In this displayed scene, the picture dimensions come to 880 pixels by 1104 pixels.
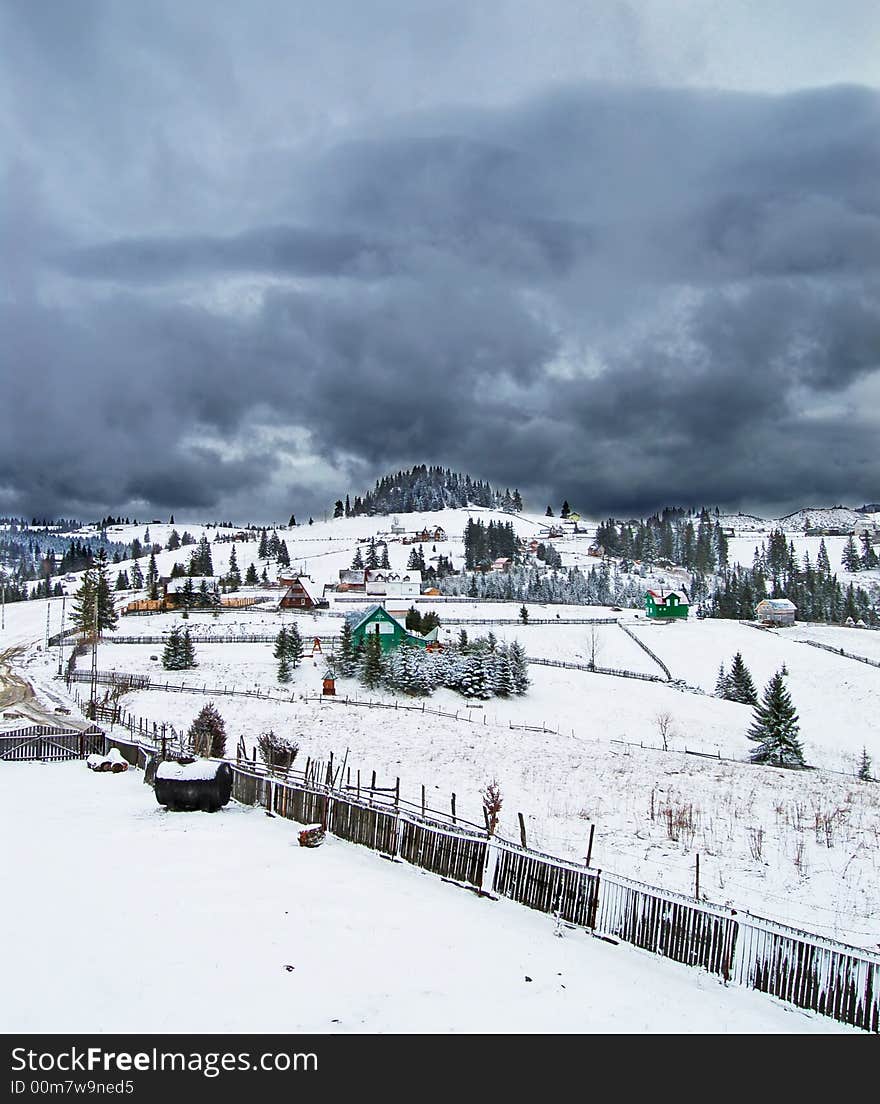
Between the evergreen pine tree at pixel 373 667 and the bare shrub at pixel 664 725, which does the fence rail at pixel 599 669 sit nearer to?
the bare shrub at pixel 664 725

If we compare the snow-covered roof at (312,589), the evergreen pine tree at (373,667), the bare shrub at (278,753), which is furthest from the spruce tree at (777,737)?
the snow-covered roof at (312,589)

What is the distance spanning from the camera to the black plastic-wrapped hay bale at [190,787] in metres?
18.5

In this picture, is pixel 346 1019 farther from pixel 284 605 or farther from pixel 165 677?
pixel 284 605

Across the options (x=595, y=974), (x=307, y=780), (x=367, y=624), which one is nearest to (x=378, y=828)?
(x=307, y=780)

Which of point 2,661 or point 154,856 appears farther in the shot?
point 2,661

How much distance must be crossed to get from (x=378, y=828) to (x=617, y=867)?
662 centimetres

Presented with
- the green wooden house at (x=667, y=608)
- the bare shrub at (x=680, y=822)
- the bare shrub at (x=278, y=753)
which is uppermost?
the green wooden house at (x=667, y=608)

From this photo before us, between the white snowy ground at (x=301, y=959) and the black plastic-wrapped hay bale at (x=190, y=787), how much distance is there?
160 inches

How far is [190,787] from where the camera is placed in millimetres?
18562

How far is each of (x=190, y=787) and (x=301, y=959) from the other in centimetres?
1055

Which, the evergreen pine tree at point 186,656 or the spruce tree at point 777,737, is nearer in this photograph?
the spruce tree at point 777,737

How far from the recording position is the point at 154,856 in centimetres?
1390

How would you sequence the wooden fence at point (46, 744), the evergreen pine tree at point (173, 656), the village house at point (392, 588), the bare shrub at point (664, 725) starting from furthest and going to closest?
1. the village house at point (392, 588)
2. the evergreen pine tree at point (173, 656)
3. the bare shrub at point (664, 725)
4. the wooden fence at point (46, 744)

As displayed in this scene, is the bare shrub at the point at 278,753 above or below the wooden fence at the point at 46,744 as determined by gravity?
above
